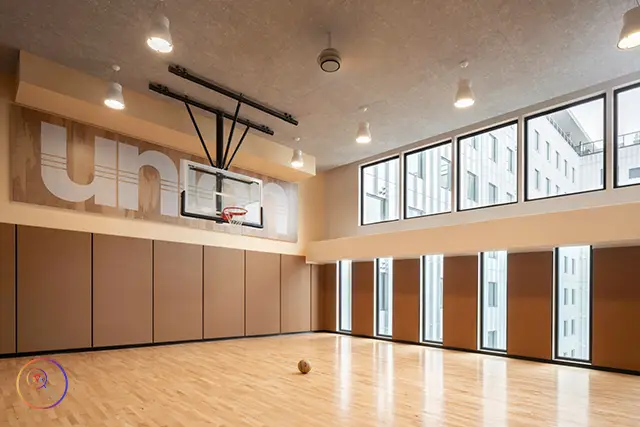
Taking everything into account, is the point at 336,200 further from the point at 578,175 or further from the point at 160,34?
the point at 160,34

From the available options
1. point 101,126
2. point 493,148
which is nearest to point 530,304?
point 493,148

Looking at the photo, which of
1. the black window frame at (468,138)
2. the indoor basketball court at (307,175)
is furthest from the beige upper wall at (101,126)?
the black window frame at (468,138)

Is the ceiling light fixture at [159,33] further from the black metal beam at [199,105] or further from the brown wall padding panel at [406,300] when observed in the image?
the brown wall padding panel at [406,300]

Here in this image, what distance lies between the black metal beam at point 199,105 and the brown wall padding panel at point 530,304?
5.36 m

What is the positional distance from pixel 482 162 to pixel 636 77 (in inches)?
110

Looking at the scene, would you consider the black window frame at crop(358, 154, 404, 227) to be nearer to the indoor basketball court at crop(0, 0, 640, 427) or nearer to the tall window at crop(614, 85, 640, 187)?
the indoor basketball court at crop(0, 0, 640, 427)

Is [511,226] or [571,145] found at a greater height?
[571,145]

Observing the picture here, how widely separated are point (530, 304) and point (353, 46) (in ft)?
17.7

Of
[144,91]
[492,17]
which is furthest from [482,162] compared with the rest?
[144,91]

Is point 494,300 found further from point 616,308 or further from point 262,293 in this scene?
point 262,293

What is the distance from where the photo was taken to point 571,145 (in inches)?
280

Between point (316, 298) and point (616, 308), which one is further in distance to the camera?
point (316, 298)

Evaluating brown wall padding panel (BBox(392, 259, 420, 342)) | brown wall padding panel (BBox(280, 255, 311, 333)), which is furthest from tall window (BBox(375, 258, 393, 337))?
brown wall padding panel (BBox(280, 255, 311, 333))

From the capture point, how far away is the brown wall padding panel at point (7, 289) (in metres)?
6.33
